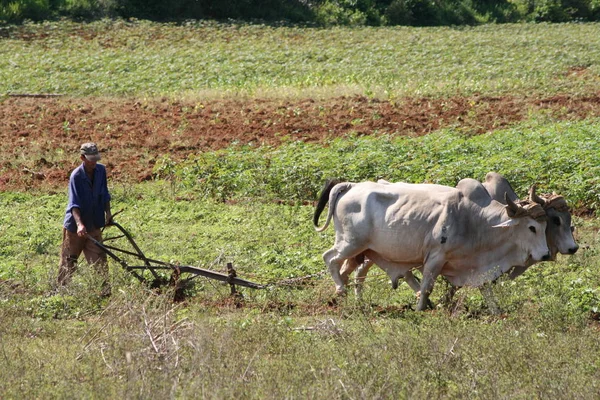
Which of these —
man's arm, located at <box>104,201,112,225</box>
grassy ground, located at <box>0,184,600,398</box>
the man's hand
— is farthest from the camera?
man's arm, located at <box>104,201,112,225</box>

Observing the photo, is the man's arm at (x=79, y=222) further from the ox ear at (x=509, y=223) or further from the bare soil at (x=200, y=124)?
the bare soil at (x=200, y=124)

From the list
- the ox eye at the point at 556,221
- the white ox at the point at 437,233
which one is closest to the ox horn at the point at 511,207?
the white ox at the point at 437,233

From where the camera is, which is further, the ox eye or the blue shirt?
the blue shirt

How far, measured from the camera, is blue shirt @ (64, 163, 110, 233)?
9.37 m

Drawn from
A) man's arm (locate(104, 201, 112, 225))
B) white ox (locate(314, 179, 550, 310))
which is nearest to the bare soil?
man's arm (locate(104, 201, 112, 225))

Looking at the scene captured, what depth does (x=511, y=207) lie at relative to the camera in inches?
337

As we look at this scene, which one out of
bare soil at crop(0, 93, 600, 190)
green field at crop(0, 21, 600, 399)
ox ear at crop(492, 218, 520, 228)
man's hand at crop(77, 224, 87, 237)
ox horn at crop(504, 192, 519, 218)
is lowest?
bare soil at crop(0, 93, 600, 190)

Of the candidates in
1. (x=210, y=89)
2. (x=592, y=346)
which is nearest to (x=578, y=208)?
(x=592, y=346)

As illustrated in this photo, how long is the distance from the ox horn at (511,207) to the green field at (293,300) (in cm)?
69

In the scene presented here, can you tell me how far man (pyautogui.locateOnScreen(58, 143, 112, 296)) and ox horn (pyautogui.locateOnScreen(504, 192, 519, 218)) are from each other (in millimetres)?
3877

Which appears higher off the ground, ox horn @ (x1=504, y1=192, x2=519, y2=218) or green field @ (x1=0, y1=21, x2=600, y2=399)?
ox horn @ (x1=504, y1=192, x2=519, y2=218)

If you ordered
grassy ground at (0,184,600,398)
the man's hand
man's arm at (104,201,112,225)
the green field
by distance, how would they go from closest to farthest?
grassy ground at (0,184,600,398) → the green field → the man's hand → man's arm at (104,201,112,225)

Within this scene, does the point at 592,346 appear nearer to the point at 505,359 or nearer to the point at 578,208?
the point at 505,359

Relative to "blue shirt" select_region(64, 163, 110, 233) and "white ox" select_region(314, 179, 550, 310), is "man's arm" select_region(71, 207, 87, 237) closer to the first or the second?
"blue shirt" select_region(64, 163, 110, 233)
